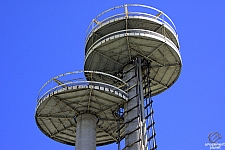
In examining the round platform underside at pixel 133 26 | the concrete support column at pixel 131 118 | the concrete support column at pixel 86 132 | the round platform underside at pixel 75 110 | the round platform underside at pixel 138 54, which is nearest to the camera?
the concrete support column at pixel 131 118

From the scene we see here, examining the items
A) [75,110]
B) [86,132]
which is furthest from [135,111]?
[75,110]

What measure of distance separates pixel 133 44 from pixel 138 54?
145 centimetres

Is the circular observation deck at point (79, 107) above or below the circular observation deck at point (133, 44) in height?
below

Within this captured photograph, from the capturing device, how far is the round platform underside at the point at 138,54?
40.9 metres

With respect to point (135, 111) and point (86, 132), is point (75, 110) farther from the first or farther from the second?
point (135, 111)

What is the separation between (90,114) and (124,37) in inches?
334

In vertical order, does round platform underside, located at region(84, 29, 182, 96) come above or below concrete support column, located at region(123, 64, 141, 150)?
above

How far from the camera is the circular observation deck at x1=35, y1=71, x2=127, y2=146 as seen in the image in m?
38.7

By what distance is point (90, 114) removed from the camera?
135 feet

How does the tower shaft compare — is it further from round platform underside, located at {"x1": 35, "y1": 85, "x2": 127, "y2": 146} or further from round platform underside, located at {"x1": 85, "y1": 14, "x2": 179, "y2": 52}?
round platform underside, located at {"x1": 85, "y1": 14, "x2": 179, "y2": 52}

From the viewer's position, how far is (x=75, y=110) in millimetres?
41031

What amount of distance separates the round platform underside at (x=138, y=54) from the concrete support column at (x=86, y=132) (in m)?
6.36

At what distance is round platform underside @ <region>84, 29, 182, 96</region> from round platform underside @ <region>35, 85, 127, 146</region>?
16.8ft

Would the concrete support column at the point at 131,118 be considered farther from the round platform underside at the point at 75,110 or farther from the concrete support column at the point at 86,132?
the concrete support column at the point at 86,132
